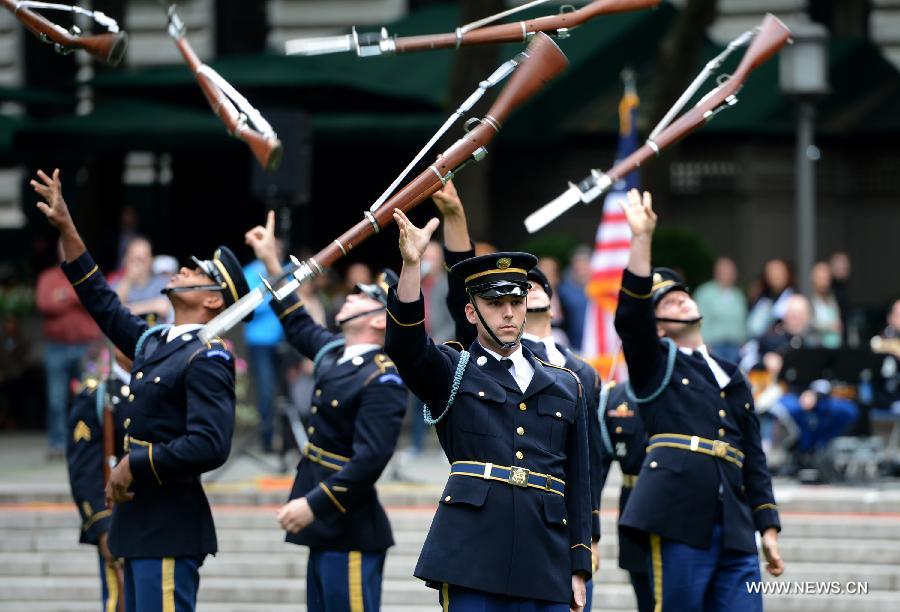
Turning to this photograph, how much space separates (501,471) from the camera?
680cm

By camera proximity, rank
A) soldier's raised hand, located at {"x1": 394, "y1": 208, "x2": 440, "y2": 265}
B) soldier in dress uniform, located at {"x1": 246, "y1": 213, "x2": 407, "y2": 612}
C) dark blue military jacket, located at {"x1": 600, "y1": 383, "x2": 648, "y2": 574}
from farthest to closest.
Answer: dark blue military jacket, located at {"x1": 600, "y1": 383, "x2": 648, "y2": 574}
soldier in dress uniform, located at {"x1": 246, "y1": 213, "x2": 407, "y2": 612}
soldier's raised hand, located at {"x1": 394, "y1": 208, "x2": 440, "y2": 265}

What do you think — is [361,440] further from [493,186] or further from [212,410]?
[493,186]

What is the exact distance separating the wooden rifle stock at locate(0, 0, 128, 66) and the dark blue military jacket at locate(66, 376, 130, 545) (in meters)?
1.97

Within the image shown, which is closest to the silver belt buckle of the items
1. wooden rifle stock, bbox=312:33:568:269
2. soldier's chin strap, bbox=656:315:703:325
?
wooden rifle stock, bbox=312:33:568:269

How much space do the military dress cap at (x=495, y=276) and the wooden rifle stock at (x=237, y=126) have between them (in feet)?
2.71

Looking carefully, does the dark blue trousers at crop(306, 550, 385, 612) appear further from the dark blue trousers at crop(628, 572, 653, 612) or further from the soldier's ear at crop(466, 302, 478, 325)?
the soldier's ear at crop(466, 302, 478, 325)

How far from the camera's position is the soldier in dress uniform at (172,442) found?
787 cm

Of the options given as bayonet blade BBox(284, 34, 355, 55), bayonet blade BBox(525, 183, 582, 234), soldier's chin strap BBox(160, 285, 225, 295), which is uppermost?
bayonet blade BBox(284, 34, 355, 55)

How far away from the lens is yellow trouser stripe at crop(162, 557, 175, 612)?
792cm

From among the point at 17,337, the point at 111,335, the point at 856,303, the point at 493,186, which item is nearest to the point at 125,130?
the point at 17,337

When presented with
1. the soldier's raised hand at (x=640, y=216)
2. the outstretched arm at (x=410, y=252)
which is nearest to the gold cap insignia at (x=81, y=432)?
the soldier's raised hand at (x=640, y=216)

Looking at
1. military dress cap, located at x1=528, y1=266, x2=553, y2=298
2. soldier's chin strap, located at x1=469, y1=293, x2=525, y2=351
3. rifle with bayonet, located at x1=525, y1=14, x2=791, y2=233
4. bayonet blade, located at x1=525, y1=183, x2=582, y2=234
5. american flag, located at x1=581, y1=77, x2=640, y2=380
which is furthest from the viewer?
american flag, located at x1=581, y1=77, x2=640, y2=380

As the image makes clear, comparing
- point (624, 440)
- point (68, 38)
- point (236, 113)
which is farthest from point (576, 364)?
point (68, 38)

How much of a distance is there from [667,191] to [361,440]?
1201 cm
